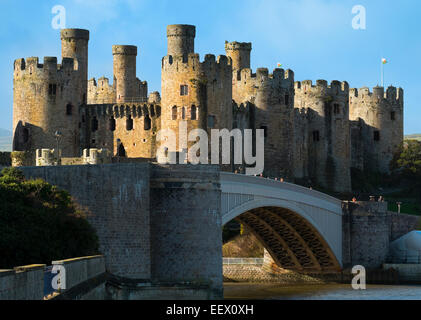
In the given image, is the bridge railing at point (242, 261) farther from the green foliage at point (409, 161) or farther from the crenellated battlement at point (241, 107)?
the green foliage at point (409, 161)

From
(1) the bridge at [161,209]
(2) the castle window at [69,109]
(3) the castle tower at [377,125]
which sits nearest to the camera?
(1) the bridge at [161,209]

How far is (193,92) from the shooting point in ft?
202

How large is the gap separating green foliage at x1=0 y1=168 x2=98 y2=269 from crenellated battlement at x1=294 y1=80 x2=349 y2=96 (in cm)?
4451

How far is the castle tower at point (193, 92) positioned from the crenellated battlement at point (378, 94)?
25.0m

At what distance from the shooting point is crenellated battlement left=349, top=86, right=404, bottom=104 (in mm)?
85125

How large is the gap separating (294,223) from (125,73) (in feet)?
72.9

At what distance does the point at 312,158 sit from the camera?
253 feet

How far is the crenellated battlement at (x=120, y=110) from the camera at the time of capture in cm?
6681

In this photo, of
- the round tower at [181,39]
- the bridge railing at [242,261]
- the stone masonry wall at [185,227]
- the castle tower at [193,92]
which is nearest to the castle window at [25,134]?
the castle tower at [193,92]

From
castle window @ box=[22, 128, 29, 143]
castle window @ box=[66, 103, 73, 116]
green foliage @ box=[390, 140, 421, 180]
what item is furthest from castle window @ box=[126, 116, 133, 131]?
green foliage @ box=[390, 140, 421, 180]

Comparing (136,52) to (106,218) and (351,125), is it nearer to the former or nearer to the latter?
(351,125)

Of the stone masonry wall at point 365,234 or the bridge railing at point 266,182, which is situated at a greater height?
the bridge railing at point 266,182
